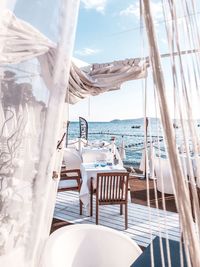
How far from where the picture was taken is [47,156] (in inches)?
40.4

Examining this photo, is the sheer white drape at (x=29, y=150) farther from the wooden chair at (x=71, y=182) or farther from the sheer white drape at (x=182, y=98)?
the wooden chair at (x=71, y=182)

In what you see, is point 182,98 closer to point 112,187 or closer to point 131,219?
point 112,187

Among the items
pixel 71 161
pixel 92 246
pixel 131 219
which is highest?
pixel 71 161

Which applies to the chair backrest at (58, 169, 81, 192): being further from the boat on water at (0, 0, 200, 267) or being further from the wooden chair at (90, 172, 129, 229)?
the boat on water at (0, 0, 200, 267)

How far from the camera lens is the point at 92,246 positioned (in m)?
1.62

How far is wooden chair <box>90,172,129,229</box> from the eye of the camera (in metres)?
3.12

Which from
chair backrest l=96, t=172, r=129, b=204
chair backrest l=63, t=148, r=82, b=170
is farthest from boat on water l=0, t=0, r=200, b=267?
chair backrest l=63, t=148, r=82, b=170

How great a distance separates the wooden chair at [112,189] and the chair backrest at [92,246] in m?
1.46

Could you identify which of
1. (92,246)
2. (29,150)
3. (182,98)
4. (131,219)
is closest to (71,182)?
(131,219)

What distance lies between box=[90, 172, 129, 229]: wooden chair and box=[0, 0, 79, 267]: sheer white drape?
2.05m

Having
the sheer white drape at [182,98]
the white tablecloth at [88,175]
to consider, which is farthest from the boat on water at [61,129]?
the white tablecloth at [88,175]

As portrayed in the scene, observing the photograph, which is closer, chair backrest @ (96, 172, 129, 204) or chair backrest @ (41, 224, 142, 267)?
chair backrest @ (41, 224, 142, 267)

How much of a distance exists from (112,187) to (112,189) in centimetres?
3

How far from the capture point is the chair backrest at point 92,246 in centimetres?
150
